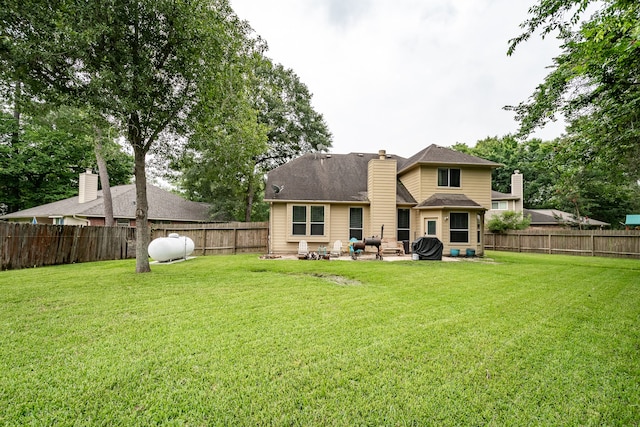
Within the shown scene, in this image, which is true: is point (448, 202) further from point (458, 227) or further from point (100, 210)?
point (100, 210)

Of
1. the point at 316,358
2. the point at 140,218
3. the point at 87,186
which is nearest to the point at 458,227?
the point at 316,358

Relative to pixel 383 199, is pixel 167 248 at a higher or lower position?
lower

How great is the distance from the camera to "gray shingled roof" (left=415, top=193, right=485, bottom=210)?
1338cm

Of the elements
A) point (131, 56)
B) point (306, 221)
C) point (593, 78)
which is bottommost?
point (306, 221)

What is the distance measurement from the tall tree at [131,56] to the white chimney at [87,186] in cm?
1563

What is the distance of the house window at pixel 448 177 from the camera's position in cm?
1480

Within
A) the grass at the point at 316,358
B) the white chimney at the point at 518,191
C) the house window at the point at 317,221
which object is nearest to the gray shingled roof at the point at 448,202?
the house window at the point at 317,221

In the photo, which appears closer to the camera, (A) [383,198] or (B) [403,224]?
(A) [383,198]

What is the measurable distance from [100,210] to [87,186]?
→ 10.1ft

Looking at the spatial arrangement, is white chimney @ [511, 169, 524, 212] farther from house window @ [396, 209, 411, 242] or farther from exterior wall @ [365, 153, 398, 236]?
exterior wall @ [365, 153, 398, 236]

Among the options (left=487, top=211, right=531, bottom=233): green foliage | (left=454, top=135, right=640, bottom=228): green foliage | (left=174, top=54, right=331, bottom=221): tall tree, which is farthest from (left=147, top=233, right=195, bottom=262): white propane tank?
(left=487, top=211, right=531, bottom=233): green foliage

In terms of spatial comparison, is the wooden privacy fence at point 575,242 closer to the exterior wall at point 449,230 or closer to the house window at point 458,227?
the exterior wall at point 449,230

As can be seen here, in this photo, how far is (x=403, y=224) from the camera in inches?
586

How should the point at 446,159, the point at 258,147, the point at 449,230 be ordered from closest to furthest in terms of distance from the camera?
1. the point at 449,230
2. the point at 446,159
3. the point at 258,147
